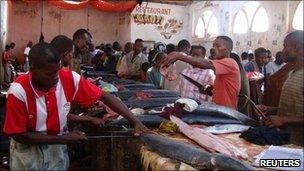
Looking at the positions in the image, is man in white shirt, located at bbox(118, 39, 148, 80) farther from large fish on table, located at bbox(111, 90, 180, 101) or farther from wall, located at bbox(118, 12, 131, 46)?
wall, located at bbox(118, 12, 131, 46)

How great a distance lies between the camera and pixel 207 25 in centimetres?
1678

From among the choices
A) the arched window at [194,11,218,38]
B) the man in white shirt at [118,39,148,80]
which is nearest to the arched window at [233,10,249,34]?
the arched window at [194,11,218,38]

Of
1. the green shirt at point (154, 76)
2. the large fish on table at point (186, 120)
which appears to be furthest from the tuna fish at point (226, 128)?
the green shirt at point (154, 76)

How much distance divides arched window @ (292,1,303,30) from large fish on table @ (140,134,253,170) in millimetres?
9724

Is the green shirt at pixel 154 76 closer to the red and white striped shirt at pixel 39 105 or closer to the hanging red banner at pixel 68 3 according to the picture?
the red and white striped shirt at pixel 39 105

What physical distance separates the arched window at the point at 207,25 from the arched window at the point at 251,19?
4.99ft

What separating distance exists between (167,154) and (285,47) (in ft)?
5.32

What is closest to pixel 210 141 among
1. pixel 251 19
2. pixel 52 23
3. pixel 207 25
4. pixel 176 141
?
pixel 176 141

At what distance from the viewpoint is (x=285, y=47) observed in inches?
138

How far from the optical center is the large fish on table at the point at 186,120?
139 inches

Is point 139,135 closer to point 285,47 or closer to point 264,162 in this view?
point 264,162

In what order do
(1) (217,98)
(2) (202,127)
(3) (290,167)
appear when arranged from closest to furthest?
(3) (290,167) < (2) (202,127) < (1) (217,98)

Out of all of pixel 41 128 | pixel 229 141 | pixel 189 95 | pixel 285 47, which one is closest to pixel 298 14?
pixel 189 95

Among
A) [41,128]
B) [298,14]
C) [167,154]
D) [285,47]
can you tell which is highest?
[298,14]
